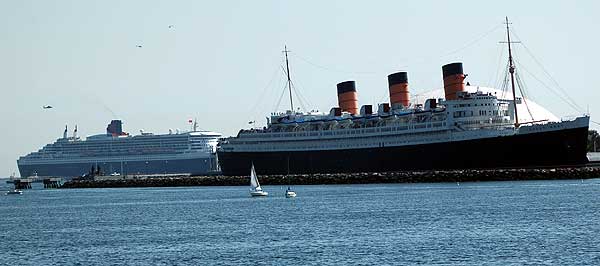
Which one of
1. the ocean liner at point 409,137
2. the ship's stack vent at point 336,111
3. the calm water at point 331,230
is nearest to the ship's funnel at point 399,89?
the ocean liner at point 409,137

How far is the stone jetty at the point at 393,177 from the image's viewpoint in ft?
320

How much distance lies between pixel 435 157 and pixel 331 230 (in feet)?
202

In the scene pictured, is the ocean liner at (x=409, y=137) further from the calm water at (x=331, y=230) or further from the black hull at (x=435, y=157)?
the calm water at (x=331, y=230)

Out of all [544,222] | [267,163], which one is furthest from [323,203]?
[267,163]

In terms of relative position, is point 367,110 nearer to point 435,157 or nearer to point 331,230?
point 435,157

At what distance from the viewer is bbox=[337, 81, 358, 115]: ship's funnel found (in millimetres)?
136125

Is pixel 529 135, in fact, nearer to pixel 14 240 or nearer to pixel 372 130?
pixel 372 130

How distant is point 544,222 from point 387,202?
2194cm

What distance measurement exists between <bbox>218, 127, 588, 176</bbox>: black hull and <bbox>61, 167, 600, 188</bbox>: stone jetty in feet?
7.94

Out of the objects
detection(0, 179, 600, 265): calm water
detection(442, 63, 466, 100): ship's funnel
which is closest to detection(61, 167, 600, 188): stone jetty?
detection(442, 63, 466, 100): ship's funnel

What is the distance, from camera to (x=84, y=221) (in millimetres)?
68562

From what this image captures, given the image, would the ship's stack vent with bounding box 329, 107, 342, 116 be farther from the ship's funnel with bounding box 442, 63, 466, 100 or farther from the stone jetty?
the ship's funnel with bounding box 442, 63, 466, 100

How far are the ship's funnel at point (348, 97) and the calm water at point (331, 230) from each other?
50748 millimetres

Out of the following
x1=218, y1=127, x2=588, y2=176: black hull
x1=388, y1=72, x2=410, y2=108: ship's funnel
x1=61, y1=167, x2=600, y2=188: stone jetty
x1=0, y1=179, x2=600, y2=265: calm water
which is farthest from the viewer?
x1=388, y1=72, x2=410, y2=108: ship's funnel
